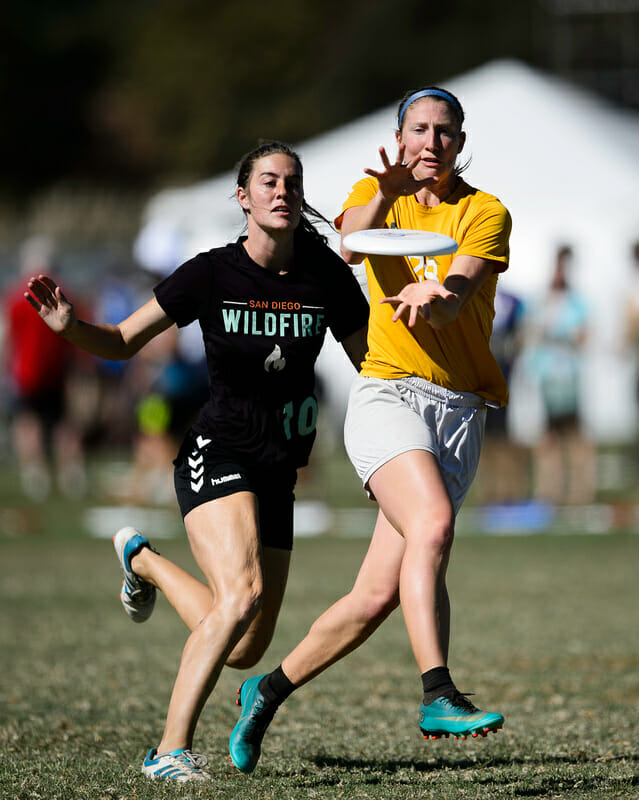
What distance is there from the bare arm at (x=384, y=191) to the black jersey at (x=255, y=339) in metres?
0.35

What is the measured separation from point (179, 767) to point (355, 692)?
2115mm

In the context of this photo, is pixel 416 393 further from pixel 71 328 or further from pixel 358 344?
pixel 71 328

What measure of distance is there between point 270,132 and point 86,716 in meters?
48.5

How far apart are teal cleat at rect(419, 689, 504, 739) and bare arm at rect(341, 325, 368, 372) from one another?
141 cm

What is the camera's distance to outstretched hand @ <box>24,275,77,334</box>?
4.80 meters

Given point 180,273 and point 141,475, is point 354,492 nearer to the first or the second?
point 141,475

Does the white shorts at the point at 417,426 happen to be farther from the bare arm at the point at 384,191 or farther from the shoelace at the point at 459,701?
the shoelace at the point at 459,701

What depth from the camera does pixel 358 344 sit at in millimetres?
5051

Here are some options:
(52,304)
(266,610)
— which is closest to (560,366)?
(266,610)

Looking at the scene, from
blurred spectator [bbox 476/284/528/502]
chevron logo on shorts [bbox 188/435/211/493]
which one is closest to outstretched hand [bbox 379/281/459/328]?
chevron logo on shorts [bbox 188/435/211/493]

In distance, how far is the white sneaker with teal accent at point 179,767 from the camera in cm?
450

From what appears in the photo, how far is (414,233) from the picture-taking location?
170 inches

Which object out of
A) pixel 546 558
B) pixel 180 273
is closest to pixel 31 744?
pixel 180 273

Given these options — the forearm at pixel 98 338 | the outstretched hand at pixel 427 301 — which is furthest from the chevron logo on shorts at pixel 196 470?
the outstretched hand at pixel 427 301
